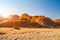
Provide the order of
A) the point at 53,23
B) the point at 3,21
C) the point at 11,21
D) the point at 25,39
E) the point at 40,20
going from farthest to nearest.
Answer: the point at 40,20 < the point at 53,23 < the point at 11,21 < the point at 3,21 < the point at 25,39

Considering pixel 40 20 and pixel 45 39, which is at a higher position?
pixel 40 20

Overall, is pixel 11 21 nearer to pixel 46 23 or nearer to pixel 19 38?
pixel 46 23

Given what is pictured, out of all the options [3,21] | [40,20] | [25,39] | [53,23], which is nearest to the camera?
[25,39]

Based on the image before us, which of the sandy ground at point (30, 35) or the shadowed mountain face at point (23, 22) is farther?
the shadowed mountain face at point (23, 22)

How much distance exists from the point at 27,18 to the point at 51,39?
4313 centimetres

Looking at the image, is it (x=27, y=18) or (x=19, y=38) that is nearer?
(x=19, y=38)

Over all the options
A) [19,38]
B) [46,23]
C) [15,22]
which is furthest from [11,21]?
[19,38]

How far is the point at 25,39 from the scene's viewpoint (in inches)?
588

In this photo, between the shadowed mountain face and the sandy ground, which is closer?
the sandy ground

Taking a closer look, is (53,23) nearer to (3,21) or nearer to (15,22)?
(15,22)

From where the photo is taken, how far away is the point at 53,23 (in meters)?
57.4

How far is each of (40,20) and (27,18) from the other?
617 centimetres

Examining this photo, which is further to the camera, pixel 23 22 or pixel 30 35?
pixel 23 22

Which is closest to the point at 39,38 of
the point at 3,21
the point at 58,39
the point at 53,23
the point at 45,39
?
the point at 45,39
